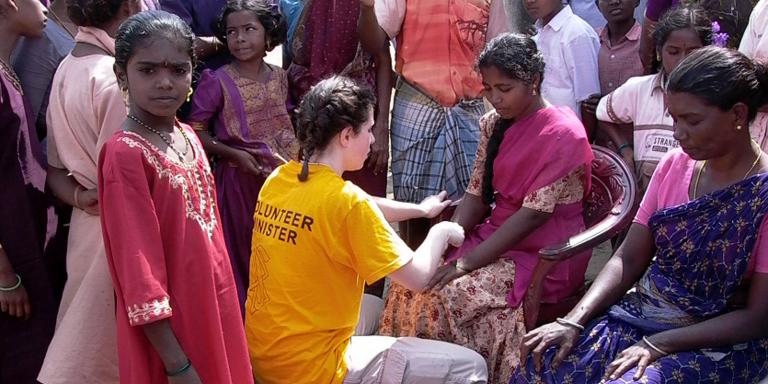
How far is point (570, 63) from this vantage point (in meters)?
4.08

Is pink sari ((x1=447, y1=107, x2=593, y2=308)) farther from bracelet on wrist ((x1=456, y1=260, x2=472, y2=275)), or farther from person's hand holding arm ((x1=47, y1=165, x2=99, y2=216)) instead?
person's hand holding arm ((x1=47, y1=165, x2=99, y2=216))

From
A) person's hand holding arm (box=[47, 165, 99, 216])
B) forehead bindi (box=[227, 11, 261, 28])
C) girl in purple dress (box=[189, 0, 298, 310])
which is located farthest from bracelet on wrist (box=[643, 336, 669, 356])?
forehead bindi (box=[227, 11, 261, 28])

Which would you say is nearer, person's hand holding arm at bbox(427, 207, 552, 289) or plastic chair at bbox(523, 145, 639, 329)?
plastic chair at bbox(523, 145, 639, 329)

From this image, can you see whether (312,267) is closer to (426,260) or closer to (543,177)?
(426,260)

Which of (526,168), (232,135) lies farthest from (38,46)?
(526,168)

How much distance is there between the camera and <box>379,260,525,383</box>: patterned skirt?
127 inches

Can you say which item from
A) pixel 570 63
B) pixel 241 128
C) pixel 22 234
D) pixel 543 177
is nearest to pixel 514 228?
pixel 543 177

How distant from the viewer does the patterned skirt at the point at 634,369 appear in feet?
8.34

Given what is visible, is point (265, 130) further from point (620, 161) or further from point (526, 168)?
point (620, 161)

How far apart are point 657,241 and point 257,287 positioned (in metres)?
1.35

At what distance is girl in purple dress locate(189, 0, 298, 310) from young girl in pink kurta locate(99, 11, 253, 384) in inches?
55.9

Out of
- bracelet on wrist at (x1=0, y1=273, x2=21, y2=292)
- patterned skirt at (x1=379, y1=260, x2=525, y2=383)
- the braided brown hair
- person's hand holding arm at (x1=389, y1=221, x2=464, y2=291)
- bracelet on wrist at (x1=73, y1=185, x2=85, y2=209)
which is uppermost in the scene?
the braided brown hair

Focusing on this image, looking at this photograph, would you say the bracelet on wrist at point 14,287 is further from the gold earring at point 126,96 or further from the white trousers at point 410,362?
the white trousers at point 410,362

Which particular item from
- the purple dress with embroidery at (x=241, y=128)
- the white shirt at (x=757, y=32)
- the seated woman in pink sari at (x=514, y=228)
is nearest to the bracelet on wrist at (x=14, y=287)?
the purple dress with embroidery at (x=241, y=128)
